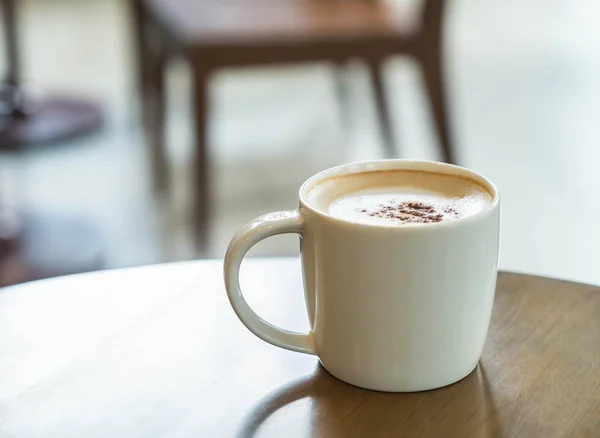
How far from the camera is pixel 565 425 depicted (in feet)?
1.38

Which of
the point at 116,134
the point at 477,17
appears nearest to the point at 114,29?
the point at 116,134

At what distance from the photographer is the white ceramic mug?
1.39 ft

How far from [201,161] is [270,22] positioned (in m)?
0.27

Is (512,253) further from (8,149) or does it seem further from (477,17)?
(477,17)

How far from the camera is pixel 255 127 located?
2119 millimetres

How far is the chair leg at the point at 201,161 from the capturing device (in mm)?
1439

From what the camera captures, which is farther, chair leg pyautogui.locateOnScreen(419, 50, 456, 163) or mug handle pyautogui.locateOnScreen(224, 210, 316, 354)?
chair leg pyautogui.locateOnScreen(419, 50, 456, 163)

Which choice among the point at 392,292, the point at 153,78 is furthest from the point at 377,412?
the point at 153,78

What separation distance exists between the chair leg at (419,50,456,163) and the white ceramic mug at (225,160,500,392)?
1.08 m

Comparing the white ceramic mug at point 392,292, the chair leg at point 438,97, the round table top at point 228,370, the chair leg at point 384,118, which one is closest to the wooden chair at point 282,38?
the chair leg at point 438,97

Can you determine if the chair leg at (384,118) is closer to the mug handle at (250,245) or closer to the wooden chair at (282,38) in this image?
the wooden chair at (282,38)

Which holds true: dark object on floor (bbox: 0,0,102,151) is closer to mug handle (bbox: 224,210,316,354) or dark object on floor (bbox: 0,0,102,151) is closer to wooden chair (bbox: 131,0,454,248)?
wooden chair (bbox: 131,0,454,248)

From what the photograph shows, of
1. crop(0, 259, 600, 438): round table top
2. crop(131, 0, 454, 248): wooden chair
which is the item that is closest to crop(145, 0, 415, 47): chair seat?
crop(131, 0, 454, 248): wooden chair

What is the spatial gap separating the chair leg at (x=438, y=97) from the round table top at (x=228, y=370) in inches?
38.4
